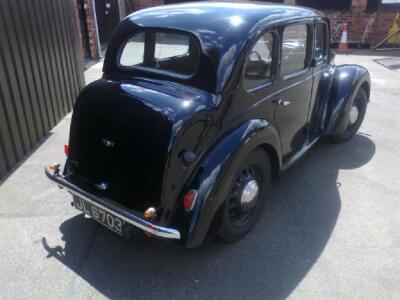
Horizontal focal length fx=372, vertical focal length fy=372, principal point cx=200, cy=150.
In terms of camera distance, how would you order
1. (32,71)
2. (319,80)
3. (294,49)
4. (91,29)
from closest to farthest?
(294,49) < (319,80) < (32,71) < (91,29)

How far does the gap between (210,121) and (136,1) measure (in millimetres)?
12439

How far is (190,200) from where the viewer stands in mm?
2617

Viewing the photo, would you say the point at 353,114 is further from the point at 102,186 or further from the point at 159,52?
the point at 102,186

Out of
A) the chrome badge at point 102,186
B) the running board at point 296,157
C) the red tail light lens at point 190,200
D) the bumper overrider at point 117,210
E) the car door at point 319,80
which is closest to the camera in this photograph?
the bumper overrider at point 117,210

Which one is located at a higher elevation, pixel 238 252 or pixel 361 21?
pixel 361 21

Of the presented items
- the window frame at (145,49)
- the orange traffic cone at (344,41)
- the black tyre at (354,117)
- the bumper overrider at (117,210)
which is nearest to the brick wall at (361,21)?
the orange traffic cone at (344,41)

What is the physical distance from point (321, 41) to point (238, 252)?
278 centimetres

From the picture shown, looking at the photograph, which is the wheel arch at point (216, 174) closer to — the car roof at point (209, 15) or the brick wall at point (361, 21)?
the car roof at point (209, 15)

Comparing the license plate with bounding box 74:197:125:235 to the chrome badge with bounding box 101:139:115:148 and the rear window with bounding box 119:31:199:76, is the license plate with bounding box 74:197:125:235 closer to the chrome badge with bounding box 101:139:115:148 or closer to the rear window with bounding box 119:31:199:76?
the chrome badge with bounding box 101:139:115:148

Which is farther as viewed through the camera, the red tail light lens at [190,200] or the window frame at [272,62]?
the window frame at [272,62]

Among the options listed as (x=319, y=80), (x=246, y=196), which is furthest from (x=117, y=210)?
(x=319, y=80)

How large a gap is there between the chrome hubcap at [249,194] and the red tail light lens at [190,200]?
604 mm

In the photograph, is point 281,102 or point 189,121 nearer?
point 189,121

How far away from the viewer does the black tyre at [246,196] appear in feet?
9.97
